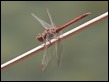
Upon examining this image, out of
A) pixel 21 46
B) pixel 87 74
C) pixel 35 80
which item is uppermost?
pixel 21 46

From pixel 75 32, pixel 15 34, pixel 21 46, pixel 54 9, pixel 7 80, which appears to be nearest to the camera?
pixel 75 32

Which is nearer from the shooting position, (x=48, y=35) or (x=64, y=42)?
(x=48, y=35)

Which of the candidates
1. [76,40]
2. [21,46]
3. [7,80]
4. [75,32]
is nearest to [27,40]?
[21,46]

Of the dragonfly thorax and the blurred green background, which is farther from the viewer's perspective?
the blurred green background

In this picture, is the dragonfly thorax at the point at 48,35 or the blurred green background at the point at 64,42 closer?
the dragonfly thorax at the point at 48,35

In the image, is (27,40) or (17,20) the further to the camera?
(17,20)

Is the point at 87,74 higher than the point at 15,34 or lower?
lower

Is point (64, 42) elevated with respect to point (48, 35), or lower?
lower

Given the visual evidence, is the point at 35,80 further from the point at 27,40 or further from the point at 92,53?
the point at 92,53
